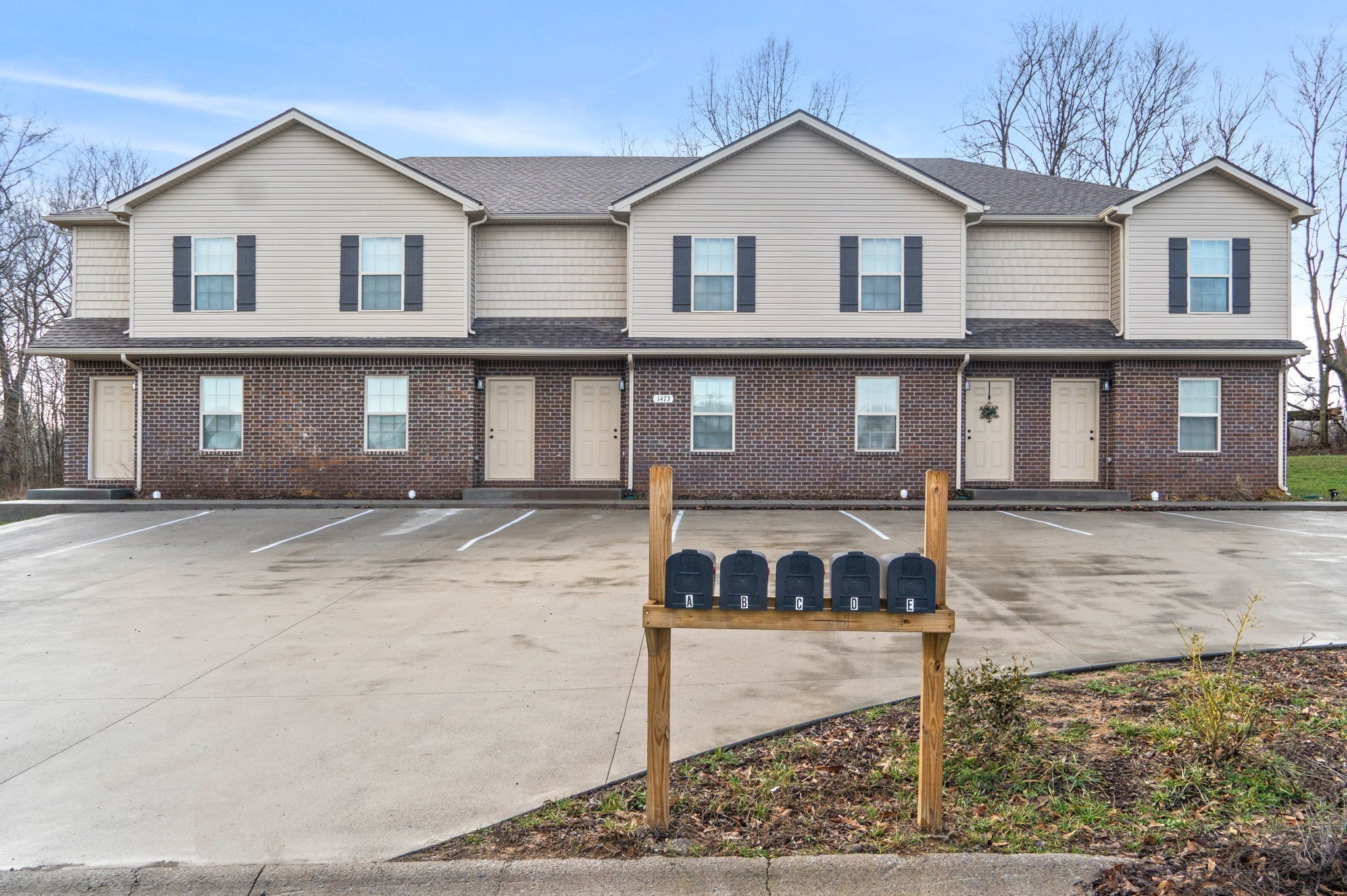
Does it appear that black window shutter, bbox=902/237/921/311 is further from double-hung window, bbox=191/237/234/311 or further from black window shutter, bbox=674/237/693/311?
double-hung window, bbox=191/237/234/311

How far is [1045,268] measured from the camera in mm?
17859

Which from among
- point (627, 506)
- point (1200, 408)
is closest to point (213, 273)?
point (627, 506)

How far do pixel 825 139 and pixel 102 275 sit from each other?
16.0 metres

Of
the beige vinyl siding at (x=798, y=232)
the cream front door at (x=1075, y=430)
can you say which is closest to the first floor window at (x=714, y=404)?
the beige vinyl siding at (x=798, y=232)

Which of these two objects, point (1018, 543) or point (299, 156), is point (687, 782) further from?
point (299, 156)

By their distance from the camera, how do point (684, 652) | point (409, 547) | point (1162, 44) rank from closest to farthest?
1. point (684, 652)
2. point (409, 547)
3. point (1162, 44)

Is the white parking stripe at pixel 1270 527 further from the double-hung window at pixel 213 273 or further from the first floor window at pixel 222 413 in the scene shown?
the double-hung window at pixel 213 273

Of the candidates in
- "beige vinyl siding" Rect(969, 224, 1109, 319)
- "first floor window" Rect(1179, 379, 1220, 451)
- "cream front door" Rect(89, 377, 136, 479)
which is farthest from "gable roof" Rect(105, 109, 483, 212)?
"first floor window" Rect(1179, 379, 1220, 451)

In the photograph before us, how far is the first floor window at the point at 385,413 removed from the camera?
1675cm

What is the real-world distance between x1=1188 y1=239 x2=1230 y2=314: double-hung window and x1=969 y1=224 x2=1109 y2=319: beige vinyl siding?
156 cm

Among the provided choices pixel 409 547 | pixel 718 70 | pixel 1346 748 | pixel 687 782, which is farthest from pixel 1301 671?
pixel 718 70

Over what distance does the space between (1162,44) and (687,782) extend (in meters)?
36.9

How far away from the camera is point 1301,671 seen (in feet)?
17.5

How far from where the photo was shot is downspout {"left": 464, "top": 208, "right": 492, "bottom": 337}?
1684cm
